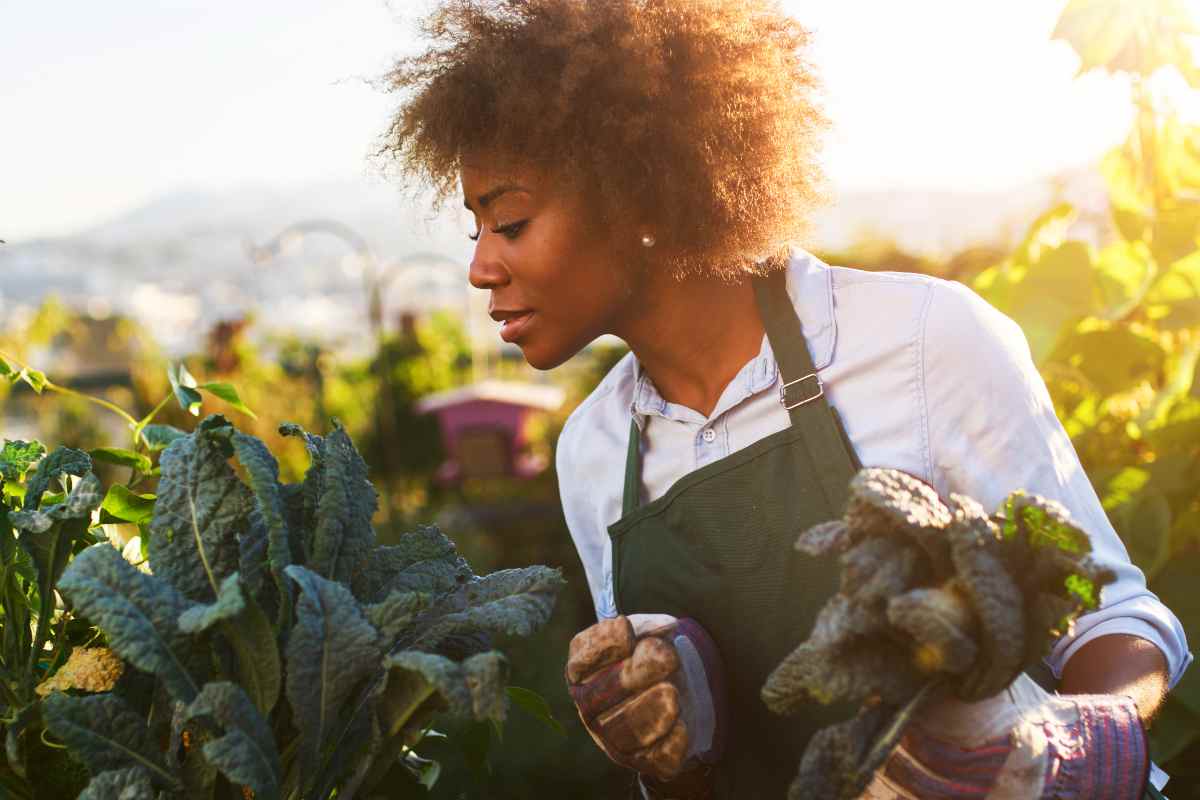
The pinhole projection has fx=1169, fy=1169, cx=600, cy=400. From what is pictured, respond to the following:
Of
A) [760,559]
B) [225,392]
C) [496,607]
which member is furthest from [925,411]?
[225,392]

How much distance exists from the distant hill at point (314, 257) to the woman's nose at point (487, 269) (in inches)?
11.0

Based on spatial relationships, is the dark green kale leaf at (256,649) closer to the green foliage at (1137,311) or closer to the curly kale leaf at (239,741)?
the curly kale leaf at (239,741)

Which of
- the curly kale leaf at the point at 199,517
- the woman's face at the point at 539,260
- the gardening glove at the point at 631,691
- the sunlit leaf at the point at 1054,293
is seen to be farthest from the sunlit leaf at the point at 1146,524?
the curly kale leaf at the point at 199,517

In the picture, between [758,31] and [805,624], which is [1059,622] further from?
[758,31]

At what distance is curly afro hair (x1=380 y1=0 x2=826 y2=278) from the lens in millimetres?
1500

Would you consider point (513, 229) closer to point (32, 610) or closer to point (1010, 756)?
point (32, 610)

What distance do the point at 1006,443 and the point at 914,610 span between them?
2.19 feet

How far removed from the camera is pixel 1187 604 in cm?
204

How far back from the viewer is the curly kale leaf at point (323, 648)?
82cm

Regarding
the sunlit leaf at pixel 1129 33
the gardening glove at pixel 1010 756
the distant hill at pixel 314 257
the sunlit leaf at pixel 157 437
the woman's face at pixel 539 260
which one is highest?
the distant hill at pixel 314 257

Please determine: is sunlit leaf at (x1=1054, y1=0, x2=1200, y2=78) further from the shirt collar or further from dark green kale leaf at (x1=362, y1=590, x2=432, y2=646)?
dark green kale leaf at (x1=362, y1=590, x2=432, y2=646)

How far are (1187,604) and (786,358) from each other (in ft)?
3.46

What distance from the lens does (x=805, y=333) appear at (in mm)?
1508

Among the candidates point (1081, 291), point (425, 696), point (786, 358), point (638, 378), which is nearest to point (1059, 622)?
point (425, 696)
